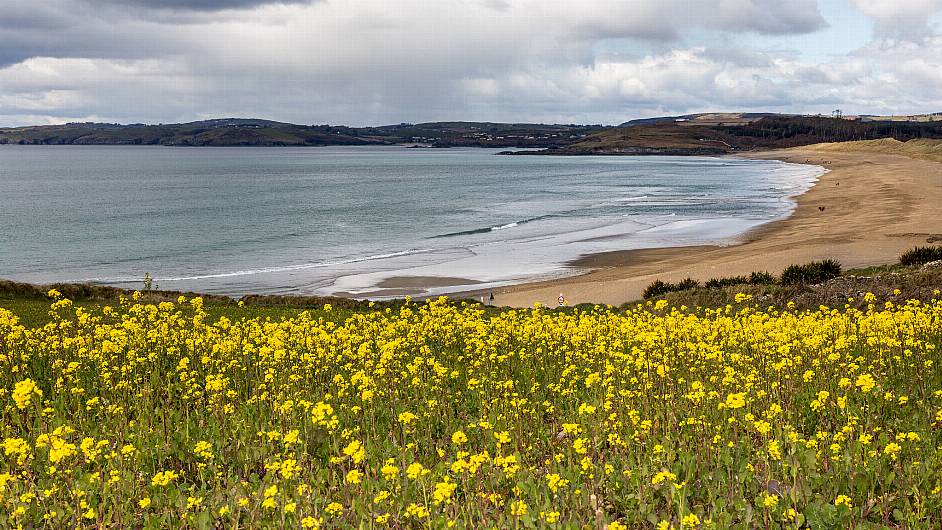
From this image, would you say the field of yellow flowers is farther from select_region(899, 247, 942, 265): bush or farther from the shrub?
select_region(899, 247, 942, 265): bush

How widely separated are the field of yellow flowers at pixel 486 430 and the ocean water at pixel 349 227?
28.2 metres

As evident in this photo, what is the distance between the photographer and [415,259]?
170ft

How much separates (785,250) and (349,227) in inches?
1599

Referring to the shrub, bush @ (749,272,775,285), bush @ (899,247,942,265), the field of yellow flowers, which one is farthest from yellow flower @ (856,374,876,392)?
bush @ (899,247,942,265)

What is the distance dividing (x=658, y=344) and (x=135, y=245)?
58802 millimetres

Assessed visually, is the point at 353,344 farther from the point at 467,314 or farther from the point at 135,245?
the point at 135,245

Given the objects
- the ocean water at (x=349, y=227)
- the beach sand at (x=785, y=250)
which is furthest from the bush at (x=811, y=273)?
the ocean water at (x=349, y=227)

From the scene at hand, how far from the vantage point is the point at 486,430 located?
8086mm

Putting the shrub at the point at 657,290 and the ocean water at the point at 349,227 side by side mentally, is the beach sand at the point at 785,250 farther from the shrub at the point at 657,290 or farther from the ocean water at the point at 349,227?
the ocean water at the point at 349,227

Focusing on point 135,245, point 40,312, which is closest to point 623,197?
point 135,245

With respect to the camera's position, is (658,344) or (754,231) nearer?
(658,344)

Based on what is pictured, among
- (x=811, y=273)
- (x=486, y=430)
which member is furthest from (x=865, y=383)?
(x=811, y=273)

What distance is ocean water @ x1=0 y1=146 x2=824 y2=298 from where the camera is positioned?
47562 millimetres

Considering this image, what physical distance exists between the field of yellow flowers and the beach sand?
865 inches
